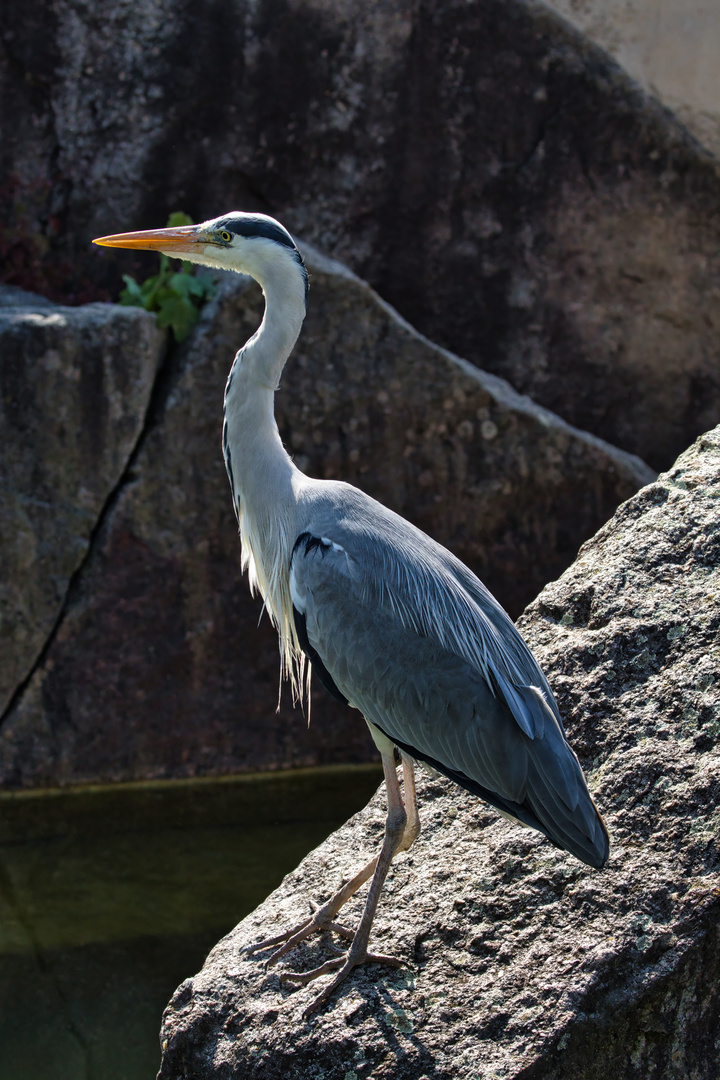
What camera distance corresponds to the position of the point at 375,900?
8.70 ft

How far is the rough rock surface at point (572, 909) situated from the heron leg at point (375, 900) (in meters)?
0.04

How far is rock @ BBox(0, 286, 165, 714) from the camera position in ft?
16.0

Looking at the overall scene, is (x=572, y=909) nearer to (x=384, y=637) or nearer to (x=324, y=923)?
(x=324, y=923)

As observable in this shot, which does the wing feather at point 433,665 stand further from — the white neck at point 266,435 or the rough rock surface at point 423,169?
the rough rock surface at point 423,169

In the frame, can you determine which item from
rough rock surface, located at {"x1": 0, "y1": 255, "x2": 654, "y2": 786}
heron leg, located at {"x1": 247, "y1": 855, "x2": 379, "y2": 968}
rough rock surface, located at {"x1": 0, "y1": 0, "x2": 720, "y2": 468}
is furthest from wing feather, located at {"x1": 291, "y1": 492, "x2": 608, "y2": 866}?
rough rock surface, located at {"x1": 0, "y1": 0, "x2": 720, "y2": 468}

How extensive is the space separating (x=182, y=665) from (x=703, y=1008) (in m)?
3.23

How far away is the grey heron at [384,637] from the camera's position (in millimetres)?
2596

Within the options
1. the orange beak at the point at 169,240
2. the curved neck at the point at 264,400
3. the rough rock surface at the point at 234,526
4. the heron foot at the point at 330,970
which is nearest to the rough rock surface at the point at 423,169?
the rough rock surface at the point at 234,526

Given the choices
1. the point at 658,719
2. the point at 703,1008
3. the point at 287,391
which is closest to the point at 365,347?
the point at 287,391

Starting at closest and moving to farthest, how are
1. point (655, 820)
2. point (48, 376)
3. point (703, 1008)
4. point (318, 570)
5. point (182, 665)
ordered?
point (703, 1008) < point (655, 820) < point (318, 570) < point (48, 376) < point (182, 665)

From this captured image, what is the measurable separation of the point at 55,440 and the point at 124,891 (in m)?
1.93

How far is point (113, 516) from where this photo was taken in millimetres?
5012

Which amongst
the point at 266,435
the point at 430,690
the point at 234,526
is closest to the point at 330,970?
the point at 430,690

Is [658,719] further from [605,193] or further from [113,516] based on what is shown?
[605,193]
